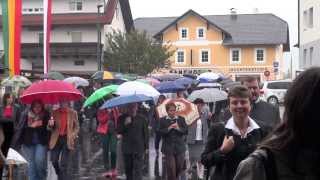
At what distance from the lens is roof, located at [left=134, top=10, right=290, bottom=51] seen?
70.9 metres

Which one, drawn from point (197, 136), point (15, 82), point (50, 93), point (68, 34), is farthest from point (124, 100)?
point (68, 34)

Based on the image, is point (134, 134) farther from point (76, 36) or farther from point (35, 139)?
point (76, 36)

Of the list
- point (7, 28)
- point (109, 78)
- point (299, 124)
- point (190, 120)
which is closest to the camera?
point (299, 124)

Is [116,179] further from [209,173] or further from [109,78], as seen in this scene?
[109,78]

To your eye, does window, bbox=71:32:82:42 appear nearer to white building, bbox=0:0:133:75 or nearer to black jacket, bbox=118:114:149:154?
white building, bbox=0:0:133:75

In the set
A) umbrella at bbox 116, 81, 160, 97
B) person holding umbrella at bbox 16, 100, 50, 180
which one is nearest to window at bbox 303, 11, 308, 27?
umbrella at bbox 116, 81, 160, 97

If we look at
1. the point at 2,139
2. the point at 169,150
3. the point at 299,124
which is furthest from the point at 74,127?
the point at 299,124

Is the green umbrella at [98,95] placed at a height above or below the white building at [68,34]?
below

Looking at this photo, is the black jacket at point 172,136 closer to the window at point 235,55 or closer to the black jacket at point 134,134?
the black jacket at point 134,134

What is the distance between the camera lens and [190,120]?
41.9ft

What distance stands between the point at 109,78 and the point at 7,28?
864 centimetres

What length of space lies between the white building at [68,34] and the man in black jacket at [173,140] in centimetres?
3851

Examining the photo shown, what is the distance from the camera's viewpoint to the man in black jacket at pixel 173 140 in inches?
460

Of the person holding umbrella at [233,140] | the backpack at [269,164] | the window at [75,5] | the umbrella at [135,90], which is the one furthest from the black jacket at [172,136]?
the window at [75,5]
